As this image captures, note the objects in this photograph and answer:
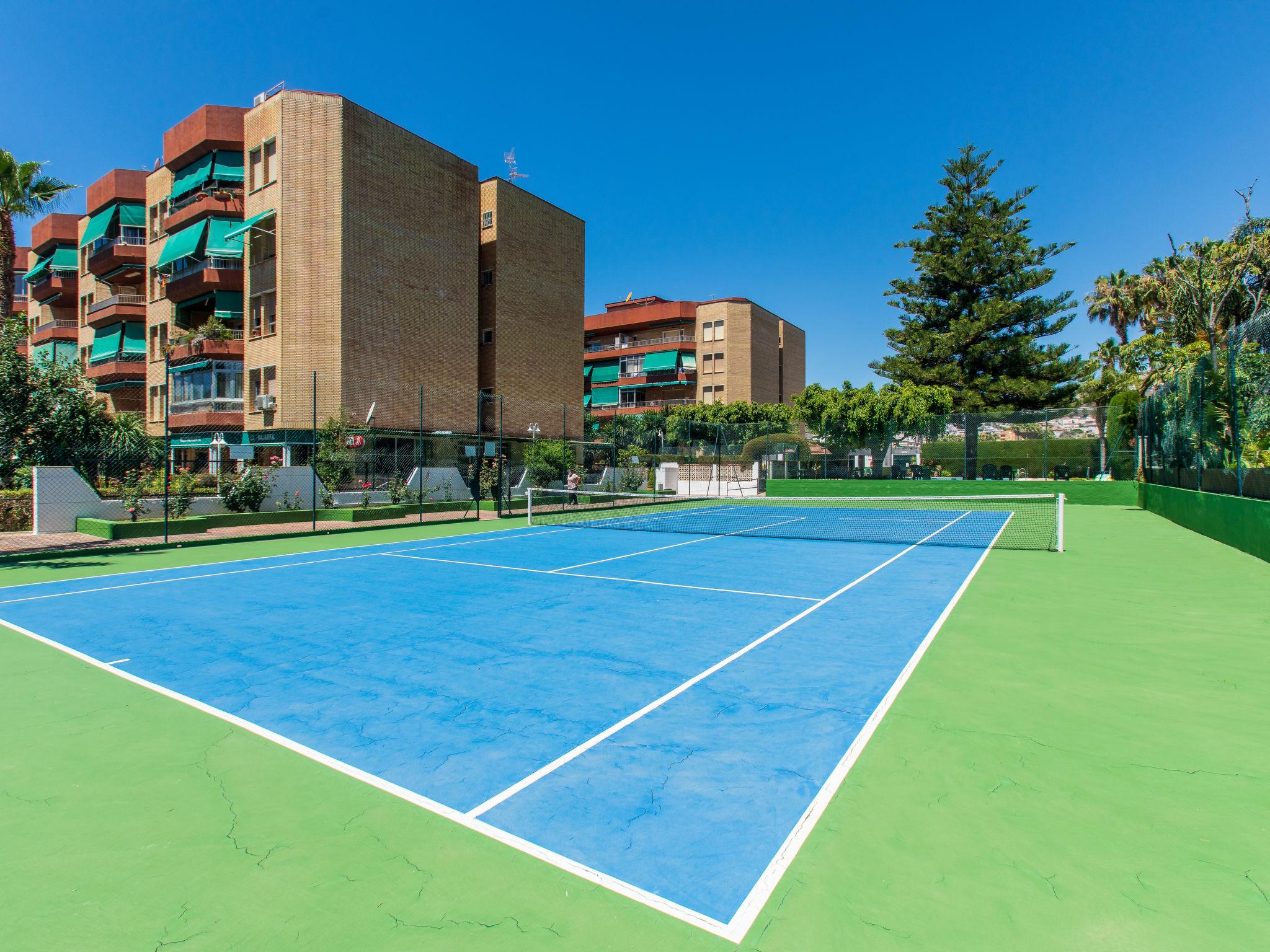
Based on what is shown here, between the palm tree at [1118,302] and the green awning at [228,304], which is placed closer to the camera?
the green awning at [228,304]

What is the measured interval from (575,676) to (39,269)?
64.0 metres

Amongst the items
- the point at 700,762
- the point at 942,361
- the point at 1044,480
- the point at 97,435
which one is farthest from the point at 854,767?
the point at 942,361

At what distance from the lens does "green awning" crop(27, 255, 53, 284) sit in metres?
49.1

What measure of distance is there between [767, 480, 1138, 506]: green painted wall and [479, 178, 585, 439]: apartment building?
500 inches

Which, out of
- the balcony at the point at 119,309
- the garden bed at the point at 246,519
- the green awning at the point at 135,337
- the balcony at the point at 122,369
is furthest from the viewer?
the green awning at the point at 135,337

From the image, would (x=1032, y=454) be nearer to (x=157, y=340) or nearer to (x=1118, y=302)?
(x=1118, y=302)

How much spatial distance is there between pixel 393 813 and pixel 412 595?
621 centimetres

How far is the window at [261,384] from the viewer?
96.7ft

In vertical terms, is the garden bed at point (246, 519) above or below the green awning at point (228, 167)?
below

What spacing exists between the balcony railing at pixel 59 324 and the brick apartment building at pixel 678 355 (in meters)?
39.3

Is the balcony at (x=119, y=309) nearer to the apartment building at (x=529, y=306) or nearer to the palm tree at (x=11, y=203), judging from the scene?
the palm tree at (x=11, y=203)

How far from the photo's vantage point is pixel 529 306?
38.6 meters

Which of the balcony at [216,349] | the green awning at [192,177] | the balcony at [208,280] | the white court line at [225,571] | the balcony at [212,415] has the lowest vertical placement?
the white court line at [225,571]

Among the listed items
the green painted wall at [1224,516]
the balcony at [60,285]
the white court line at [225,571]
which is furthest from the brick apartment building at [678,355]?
the white court line at [225,571]
